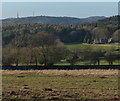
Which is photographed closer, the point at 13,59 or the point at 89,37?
the point at 13,59

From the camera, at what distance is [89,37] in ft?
340

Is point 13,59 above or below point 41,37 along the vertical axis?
below

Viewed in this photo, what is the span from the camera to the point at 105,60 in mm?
48625

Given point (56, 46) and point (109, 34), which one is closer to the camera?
point (56, 46)

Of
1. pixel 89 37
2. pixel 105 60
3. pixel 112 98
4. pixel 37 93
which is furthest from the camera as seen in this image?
pixel 89 37

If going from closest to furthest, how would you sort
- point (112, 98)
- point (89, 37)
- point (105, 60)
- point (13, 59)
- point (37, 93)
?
point (112, 98) → point (37, 93) → point (13, 59) → point (105, 60) → point (89, 37)

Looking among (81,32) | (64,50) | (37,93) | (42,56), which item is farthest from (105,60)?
(81,32)

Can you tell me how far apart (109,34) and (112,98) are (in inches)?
3623

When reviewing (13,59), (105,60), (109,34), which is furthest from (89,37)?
(13,59)

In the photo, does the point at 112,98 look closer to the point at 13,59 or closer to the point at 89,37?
the point at 13,59

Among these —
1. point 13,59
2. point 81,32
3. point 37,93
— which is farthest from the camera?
point 81,32

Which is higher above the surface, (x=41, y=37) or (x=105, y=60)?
(x=41, y=37)

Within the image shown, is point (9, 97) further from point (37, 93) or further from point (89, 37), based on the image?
point (89, 37)

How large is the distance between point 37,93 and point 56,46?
30567 millimetres
